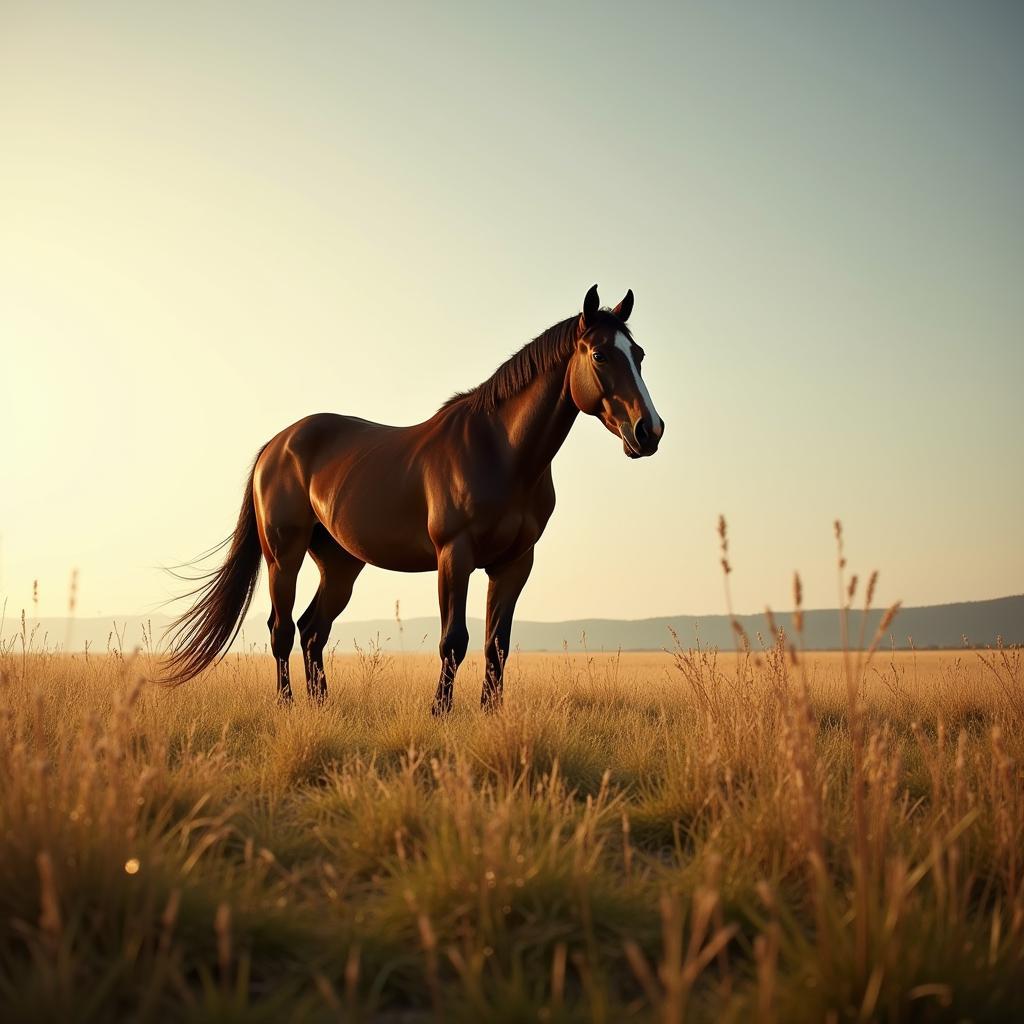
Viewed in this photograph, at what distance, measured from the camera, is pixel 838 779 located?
420cm

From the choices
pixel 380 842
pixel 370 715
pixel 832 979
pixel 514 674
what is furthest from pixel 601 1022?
pixel 514 674

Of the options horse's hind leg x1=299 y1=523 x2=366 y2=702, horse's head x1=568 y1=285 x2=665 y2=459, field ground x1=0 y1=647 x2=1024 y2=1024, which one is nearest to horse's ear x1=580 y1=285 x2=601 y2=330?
horse's head x1=568 y1=285 x2=665 y2=459

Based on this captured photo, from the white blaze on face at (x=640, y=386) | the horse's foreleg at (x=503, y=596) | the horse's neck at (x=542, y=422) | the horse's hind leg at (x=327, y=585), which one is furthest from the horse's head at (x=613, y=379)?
the horse's hind leg at (x=327, y=585)

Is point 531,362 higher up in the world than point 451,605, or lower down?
higher up

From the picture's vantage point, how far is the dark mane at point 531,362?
18.9ft

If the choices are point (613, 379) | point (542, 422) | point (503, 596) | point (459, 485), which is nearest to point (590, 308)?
point (613, 379)

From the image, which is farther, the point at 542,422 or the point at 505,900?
the point at 542,422

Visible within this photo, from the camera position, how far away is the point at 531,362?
235 inches

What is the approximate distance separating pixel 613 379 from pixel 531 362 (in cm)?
84

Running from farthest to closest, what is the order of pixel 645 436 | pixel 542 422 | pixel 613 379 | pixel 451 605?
pixel 542 422 → pixel 451 605 → pixel 613 379 → pixel 645 436

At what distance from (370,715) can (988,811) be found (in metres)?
4.64

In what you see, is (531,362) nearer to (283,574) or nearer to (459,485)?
(459,485)

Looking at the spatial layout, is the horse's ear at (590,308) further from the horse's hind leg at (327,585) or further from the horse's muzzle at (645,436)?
the horse's hind leg at (327,585)

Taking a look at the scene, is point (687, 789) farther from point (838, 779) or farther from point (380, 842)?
point (380, 842)
